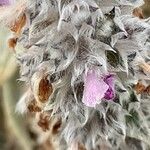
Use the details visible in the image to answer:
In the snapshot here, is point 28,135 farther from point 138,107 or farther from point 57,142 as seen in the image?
point 138,107

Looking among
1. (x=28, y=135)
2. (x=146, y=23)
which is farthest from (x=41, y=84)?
(x=28, y=135)

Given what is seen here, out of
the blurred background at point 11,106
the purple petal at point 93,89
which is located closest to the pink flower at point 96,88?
the purple petal at point 93,89

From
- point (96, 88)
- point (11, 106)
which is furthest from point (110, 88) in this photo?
point (11, 106)

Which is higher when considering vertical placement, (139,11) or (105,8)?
(105,8)

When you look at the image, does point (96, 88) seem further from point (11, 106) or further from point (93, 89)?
point (11, 106)

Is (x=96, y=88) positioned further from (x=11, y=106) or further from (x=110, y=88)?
(x=11, y=106)

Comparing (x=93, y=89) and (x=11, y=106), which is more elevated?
(x=93, y=89)

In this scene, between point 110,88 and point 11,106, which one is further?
point 11,106

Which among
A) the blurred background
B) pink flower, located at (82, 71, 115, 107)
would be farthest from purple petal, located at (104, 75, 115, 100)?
the blurred background
